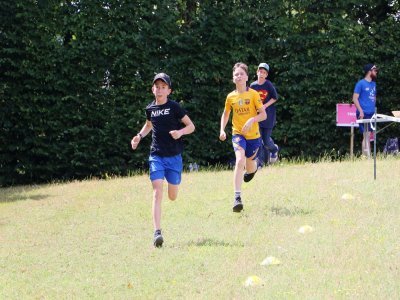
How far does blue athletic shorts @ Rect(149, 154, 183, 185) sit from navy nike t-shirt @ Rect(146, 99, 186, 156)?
6cm

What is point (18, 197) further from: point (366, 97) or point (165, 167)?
point (366, 97)

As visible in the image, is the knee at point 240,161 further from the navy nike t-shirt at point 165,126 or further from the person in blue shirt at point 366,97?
the person in blue shirt at point 366,97

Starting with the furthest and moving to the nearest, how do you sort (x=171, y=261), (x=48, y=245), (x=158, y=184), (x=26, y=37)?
(x=26, y=37), (x=48, y=245), (x=158, y=184), (x=171, y=261)

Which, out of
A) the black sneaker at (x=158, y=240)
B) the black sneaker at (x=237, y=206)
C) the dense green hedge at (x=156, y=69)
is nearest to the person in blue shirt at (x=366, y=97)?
the dense green hedge at (x=156, y=69)

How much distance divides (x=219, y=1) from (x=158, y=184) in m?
8.99

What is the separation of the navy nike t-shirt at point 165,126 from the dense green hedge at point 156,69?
7738mm

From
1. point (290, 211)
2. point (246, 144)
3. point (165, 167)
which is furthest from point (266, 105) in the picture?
point (165, 167)

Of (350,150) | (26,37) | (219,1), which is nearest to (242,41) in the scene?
(219,1)

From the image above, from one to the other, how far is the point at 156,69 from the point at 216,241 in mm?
8730

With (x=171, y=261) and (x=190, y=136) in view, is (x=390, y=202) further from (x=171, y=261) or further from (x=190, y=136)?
(x=190, y=136)

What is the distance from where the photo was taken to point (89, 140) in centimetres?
1580

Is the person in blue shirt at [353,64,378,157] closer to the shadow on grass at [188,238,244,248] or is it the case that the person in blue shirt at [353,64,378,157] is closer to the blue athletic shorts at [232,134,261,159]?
the blue athletic shorts at [232,134,261,159]

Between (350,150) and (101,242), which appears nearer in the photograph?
(101,242)

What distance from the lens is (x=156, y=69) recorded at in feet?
52.0
